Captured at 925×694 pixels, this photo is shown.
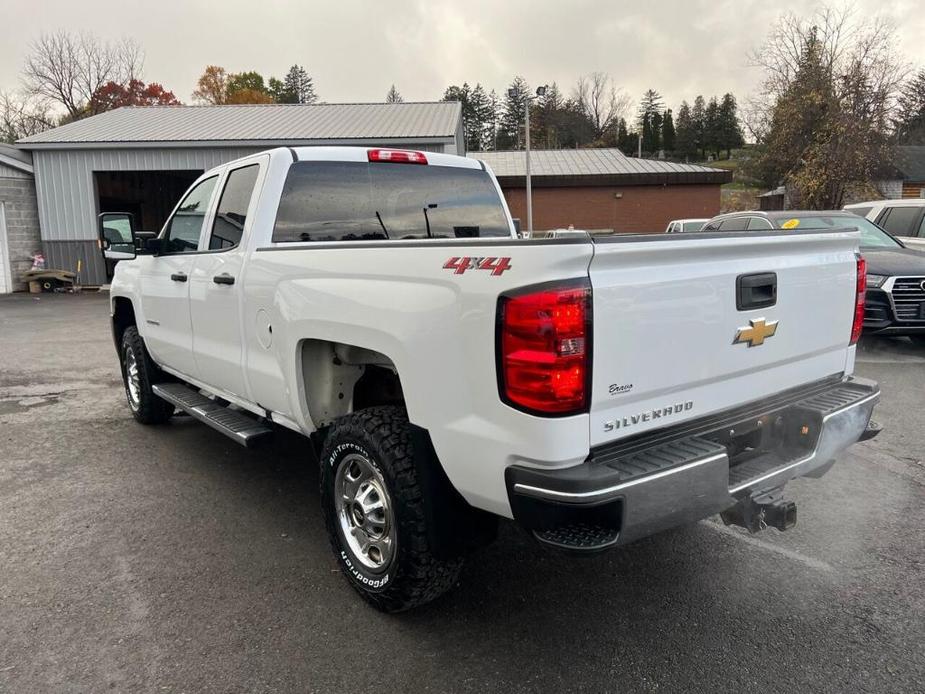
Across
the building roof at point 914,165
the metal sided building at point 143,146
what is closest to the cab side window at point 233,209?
the metal sided building at point 143,146

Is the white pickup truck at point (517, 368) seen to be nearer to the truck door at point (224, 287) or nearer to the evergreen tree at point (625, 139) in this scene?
the truck door at point (224, 287)

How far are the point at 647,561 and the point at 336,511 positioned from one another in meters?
1.61

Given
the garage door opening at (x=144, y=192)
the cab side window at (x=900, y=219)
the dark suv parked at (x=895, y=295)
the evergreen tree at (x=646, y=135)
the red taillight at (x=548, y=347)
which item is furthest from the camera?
the evergreen tree at (x=646, y=135)

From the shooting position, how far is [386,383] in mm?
3584

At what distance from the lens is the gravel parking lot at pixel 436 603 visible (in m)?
2.66

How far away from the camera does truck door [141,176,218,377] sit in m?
4.70

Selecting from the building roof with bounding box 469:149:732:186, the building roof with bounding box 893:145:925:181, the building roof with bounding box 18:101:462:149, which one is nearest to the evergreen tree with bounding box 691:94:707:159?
the building roof with bounding box 893:145:925:181

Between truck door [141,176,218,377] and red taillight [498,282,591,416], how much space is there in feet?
9.82

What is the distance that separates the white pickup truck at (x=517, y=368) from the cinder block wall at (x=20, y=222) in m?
18.5

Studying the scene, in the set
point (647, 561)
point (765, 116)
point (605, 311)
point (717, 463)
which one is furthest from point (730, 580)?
point (765, 116)

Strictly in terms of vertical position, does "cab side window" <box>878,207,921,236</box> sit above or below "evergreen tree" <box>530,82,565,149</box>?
below

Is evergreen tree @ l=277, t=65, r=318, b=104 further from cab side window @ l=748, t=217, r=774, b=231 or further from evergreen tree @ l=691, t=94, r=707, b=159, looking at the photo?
cab side window @ l=748, t=217, r=774, b=231

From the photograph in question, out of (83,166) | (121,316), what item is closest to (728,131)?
(83,166)

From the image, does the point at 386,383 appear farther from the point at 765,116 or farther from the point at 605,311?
the point at 765,116
